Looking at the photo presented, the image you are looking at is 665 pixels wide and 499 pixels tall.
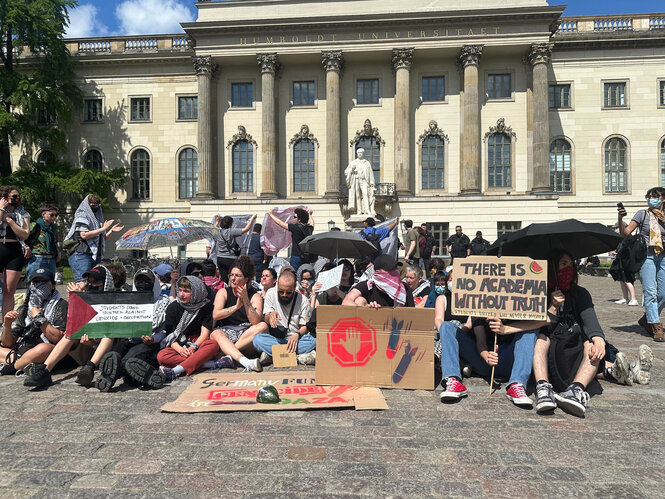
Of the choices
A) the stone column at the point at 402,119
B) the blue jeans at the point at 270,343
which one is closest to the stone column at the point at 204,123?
the stone column at the point at 402,119

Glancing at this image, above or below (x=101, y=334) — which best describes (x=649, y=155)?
above

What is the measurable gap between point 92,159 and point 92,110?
3.51 m

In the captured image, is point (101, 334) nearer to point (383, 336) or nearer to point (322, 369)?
point (322, 369)

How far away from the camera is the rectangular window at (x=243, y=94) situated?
105 ft

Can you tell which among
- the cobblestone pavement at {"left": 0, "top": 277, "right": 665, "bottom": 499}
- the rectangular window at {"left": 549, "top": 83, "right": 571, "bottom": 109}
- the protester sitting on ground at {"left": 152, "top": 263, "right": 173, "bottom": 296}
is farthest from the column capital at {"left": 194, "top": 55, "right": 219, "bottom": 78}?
the cobblestone pavement at {"left": 0, "top": 277, "right": 665, "bottom": 499}

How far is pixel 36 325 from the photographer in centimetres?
576

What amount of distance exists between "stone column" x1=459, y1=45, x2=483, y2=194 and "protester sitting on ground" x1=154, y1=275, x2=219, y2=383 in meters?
25.4

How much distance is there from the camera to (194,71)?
1292 inches

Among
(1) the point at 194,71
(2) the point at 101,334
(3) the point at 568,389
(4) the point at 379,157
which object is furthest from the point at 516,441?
(1) the point at 194,71

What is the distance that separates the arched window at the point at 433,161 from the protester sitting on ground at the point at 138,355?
86.8 ft

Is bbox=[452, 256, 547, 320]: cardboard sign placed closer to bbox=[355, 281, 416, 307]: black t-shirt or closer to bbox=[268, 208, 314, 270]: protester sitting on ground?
bbox=[355, 281, 416, 307]: black t-shirt

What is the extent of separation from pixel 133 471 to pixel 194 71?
33.7 metres

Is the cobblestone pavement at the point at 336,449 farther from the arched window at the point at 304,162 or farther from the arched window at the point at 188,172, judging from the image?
the arched window at the point at 188,172

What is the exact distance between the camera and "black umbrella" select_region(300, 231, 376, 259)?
873 centimetres
